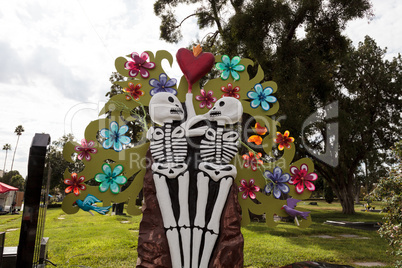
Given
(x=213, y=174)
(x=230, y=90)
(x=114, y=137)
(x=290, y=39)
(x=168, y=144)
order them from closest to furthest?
(x=213, y=174), (x=168, y=144), (x=114, y=137), (x=230, y=90), (x=290, y=39)

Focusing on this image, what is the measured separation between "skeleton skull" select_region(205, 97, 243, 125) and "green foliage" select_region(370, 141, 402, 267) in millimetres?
2664

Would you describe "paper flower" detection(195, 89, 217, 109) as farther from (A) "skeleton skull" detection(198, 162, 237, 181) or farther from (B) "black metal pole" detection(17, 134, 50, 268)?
(B) "black metal pole" detection(17, 134, 50, 268)

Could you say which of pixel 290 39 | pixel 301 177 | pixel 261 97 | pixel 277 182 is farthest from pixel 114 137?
pixel 290 39

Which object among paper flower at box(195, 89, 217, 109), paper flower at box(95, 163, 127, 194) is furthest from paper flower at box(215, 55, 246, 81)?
paper flower at box(95, 163, 127, 194)

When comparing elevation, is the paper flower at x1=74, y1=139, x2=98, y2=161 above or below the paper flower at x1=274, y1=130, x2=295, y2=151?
below

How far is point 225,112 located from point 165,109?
2.60 feet

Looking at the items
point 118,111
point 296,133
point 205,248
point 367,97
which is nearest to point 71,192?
point 118,111

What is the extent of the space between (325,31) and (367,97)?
6.99 m

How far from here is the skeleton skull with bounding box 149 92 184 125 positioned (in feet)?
12.7

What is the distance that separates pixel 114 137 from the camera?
4.19 metres

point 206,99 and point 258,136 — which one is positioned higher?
point 206,99

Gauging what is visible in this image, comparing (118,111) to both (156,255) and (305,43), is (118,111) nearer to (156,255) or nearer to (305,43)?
(156,255)

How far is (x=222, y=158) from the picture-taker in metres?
3.80

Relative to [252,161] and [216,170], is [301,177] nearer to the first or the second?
[252,161]
